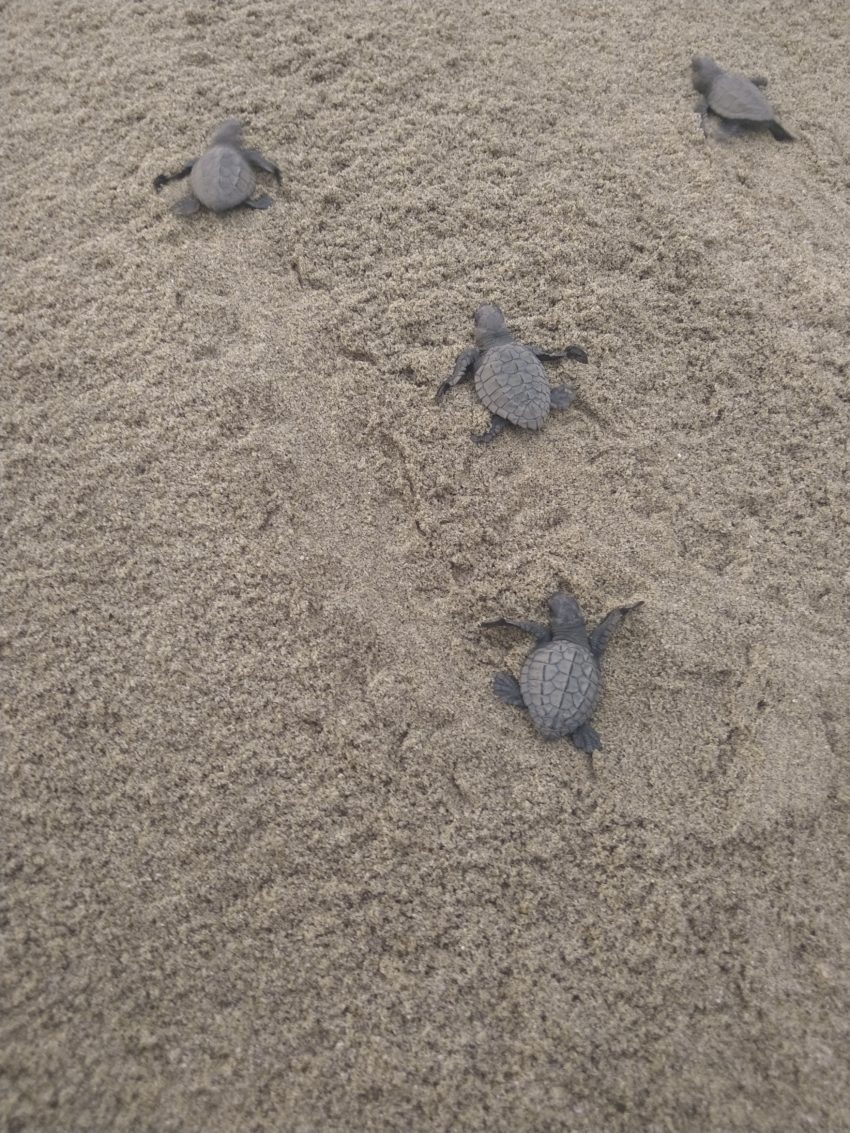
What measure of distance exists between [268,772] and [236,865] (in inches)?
11.6

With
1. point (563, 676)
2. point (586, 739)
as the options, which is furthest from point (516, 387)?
point (586, 739)

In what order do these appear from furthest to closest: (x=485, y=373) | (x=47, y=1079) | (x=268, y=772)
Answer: (x=485, y=373) < (x=268, y=772) < (x=47, y=1079)

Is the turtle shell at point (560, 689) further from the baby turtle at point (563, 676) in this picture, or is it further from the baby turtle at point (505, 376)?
the baby turtle at point (505, 376)

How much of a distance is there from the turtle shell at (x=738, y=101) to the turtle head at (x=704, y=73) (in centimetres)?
6

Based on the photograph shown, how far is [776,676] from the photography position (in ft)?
8.19

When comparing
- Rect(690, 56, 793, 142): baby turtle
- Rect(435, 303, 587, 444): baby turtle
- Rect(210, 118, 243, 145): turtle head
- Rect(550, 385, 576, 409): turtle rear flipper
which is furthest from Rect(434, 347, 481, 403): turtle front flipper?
Rect(690, 56, 793, 142): baby turtle

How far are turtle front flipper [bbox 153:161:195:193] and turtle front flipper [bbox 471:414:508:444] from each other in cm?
212

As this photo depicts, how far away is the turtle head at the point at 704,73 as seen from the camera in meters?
4.00

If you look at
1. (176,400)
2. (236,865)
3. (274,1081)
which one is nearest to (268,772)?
(236,865)

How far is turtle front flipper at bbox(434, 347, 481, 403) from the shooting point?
303cm

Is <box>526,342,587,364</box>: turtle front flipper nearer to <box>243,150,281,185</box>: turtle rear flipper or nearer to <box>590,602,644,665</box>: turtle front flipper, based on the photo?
<box>590,602,644,665</box>: turtle front flipper

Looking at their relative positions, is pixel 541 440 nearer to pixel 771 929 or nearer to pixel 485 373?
pixel 485 373

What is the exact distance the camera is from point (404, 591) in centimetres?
266

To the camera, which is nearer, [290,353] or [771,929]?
[771,929]
